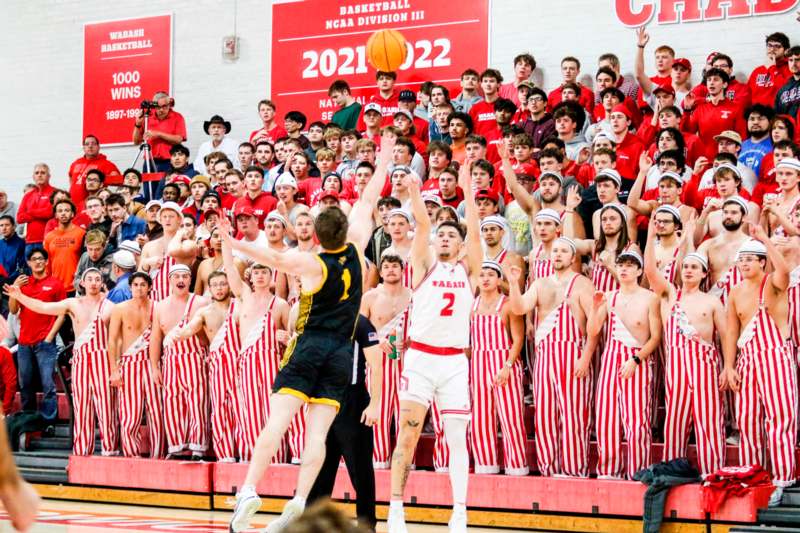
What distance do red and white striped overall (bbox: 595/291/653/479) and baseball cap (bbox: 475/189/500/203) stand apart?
5.99 ft

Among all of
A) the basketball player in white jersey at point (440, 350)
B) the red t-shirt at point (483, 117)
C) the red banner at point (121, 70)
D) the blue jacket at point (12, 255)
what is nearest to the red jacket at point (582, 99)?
the red t-shirt at point (483, 117)

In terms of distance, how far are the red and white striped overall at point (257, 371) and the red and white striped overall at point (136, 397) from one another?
4.23ft

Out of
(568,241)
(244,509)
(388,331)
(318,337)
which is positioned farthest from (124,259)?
(244,509)

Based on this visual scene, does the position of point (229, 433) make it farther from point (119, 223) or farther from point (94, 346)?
point (119, 223)

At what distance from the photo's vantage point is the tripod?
16594 millimetres

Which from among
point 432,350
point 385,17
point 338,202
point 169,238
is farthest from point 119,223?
point 432,350

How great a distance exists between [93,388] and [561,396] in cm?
519

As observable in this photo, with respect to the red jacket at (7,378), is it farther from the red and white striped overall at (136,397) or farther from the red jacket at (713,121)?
the red jacket at (713,121)

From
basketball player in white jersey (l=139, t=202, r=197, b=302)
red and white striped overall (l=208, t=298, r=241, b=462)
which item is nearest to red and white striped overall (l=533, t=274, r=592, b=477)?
red and white striped overall (l=208, t=298, r=241, b=462)

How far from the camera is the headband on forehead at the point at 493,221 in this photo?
10969 millimetres

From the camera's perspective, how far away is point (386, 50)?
14305 millimetres

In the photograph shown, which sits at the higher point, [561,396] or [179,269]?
[179,269]

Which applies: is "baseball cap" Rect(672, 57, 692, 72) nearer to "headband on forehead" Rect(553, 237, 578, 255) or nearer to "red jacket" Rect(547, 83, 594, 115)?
"red jacket" Rect(547, 83, 594, 115)

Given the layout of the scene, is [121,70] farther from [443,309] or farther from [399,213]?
[443,309]
